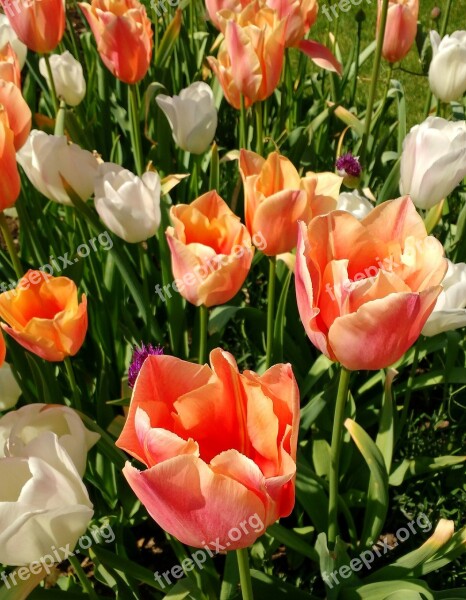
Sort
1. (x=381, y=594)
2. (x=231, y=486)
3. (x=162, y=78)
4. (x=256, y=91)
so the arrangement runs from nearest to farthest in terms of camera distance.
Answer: (x=231, y=486)
(x=381, y=594)
(x=256, y=91)
(x=162, y=78)

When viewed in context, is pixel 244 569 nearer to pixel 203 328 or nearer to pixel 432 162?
pixel 203 328

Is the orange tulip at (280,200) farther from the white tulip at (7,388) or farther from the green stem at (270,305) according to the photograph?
the white tulip at (7,388)

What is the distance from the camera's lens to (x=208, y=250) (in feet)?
3.23

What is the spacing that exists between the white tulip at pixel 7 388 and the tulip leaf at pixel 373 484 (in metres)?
0.54

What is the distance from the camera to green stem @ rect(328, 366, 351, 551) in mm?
827

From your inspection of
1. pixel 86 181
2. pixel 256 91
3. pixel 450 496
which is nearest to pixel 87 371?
pixel 86 181

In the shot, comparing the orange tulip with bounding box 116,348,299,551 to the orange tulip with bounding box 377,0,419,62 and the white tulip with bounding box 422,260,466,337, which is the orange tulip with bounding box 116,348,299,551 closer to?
the white tulip with bounding box 422,260,466,337

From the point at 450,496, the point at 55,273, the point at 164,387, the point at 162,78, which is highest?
the point at 164,387

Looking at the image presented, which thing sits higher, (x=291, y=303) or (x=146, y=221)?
(x=146, y=221)

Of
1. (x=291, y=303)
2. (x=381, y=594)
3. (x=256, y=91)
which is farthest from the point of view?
(x=291, y=303)

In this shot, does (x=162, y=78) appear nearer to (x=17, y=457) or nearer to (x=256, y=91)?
(x=256, y=91)

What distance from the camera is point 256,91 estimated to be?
4.64ft

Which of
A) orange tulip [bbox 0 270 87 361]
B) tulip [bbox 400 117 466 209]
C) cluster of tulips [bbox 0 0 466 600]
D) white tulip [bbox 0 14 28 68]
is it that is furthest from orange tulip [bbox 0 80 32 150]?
white tulip [bbox 0 14 28 68]

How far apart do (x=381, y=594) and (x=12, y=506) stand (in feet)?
1.75
